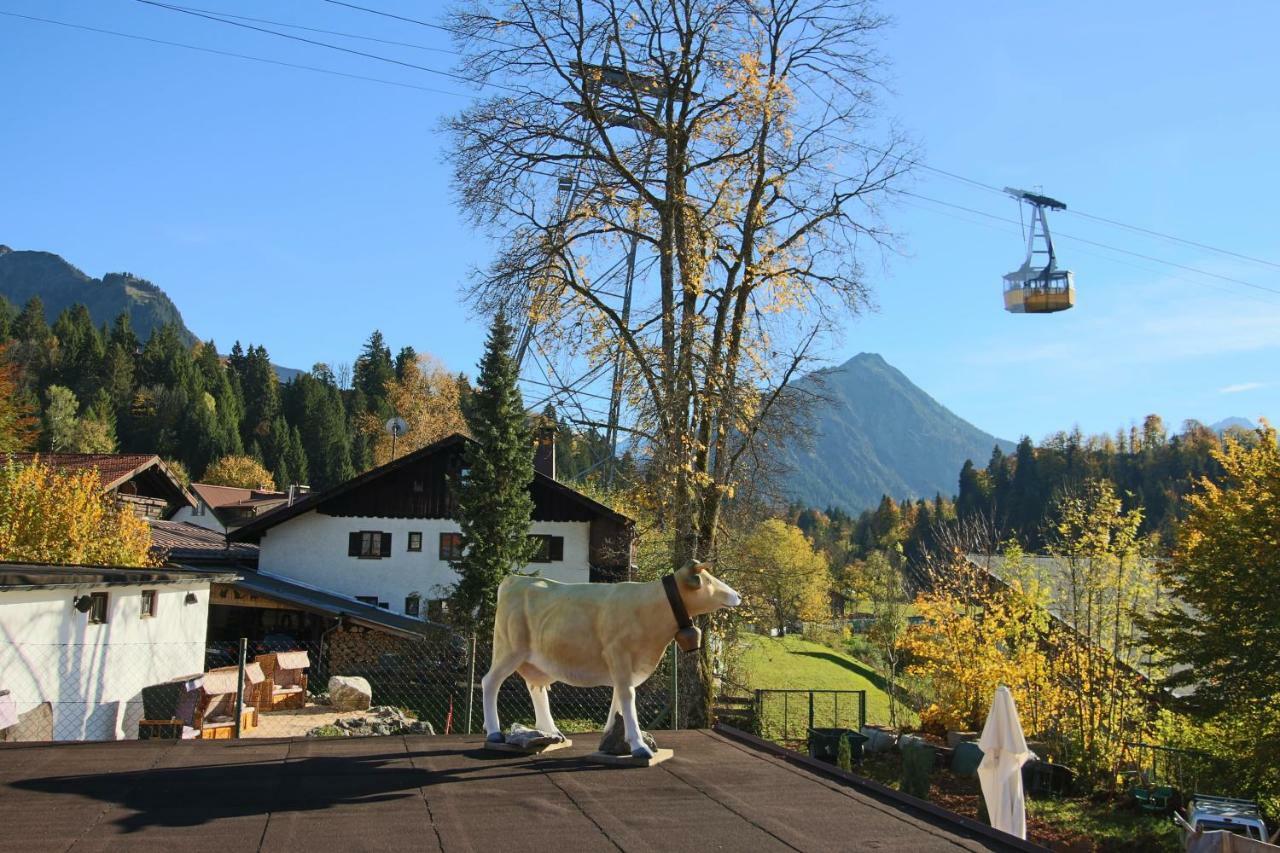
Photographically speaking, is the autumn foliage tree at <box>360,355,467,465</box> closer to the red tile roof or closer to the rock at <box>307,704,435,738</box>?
the red tile roof

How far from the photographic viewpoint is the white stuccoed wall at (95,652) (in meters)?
14.1

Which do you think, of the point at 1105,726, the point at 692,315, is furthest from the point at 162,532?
the point at 1105,726

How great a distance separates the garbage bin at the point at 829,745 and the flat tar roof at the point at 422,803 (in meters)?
8.99

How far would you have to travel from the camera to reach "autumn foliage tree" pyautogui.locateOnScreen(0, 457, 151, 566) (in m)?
19.9

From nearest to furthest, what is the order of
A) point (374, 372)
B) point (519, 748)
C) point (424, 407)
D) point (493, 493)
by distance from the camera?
1. point (519, 748)
2. point (493, 493)
3. point (424, 407)
4. point (374, 372)

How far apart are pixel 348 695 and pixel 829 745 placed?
38.0 ft

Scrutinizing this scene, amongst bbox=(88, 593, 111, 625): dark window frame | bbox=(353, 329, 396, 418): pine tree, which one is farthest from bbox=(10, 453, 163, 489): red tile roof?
bbox=(353, 329, 396, 418): pine tree

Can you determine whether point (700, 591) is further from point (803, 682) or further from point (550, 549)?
point (803, 682)

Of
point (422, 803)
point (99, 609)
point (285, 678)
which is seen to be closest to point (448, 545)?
point (285, 678)

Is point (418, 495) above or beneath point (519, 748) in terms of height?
above

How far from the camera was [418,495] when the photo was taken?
36344mm

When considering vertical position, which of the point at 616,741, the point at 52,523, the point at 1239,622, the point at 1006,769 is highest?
the point at 52,523

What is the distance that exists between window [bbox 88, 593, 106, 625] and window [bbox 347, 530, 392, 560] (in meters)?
19.2

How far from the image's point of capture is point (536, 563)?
35.6 m
